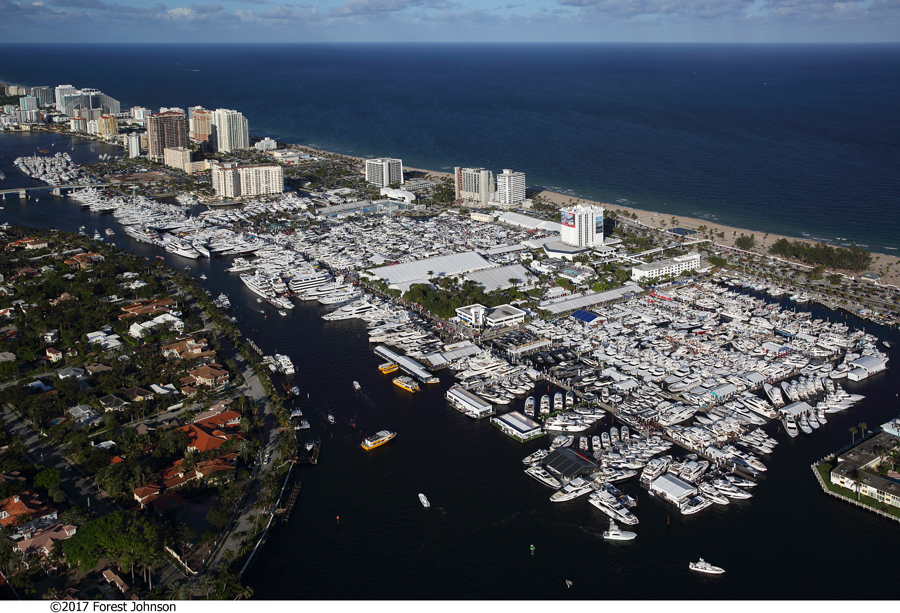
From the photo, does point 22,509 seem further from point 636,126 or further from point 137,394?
point 636,126

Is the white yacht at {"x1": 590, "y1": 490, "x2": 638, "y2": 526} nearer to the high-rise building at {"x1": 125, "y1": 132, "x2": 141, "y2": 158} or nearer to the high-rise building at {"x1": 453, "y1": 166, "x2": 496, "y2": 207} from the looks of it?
the high-rise building at {"x1": 453, "y1": 166, "x2": 496, "y2": 207}

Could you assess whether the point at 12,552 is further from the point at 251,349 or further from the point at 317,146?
the point at 317,146

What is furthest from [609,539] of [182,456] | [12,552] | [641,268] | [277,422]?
[641,268]

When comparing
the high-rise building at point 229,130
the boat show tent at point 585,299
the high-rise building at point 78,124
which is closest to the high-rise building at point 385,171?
the high-rise building at point 229,130

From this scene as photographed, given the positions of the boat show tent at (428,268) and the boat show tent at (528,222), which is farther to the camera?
the boat show tent at (528,222)

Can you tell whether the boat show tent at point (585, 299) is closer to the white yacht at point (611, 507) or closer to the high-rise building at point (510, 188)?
the white yacht at point (611, 507)

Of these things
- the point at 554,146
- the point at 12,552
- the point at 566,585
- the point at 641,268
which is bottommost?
the point at 566,585
